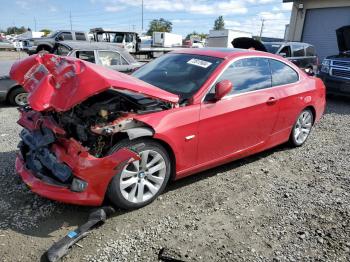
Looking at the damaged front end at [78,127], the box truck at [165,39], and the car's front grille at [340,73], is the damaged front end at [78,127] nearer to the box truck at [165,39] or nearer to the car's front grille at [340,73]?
the car's front grille at [340,73]

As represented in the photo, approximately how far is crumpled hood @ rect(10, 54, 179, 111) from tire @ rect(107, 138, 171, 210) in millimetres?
506

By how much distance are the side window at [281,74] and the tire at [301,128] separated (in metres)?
0.60

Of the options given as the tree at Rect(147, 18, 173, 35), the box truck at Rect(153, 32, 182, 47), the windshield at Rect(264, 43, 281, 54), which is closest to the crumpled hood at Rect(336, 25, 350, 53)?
the windshield at Rect(264, 43, 281, 54)

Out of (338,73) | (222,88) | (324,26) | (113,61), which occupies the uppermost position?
(324,26)

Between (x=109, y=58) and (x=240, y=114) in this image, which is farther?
(x=109, y=58)

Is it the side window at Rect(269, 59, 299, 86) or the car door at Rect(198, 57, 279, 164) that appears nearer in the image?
the car door at Rect(198, 57, 279, 164)

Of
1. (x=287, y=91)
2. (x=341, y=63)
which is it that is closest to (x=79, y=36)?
(x=341, y=63)

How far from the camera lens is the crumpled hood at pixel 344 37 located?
10.00 meters

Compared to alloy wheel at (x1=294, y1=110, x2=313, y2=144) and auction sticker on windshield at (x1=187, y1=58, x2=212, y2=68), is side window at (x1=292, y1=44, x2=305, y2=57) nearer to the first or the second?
alloy wheel at (x1=294, y1=110, x2=313, y2=144)

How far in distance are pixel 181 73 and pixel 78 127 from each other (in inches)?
59.0

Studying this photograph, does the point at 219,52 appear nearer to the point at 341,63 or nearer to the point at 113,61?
the point at 113,61

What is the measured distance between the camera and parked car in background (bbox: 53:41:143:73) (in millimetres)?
8438

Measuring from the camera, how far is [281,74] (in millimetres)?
4695

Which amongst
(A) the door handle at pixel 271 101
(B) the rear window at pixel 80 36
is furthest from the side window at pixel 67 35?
(A) the door handle at pixel 271 101
